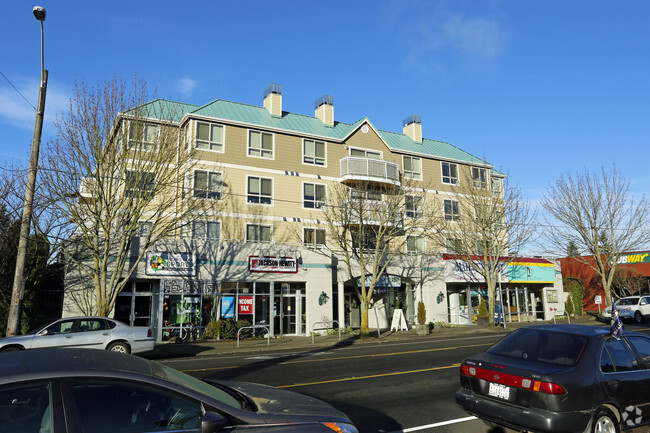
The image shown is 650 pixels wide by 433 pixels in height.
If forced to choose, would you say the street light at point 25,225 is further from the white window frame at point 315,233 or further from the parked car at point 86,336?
the white window frame at point 315,233

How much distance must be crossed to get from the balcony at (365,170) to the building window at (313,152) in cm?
155

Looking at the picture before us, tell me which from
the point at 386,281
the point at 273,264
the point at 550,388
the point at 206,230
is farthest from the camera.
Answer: the point at 386,281

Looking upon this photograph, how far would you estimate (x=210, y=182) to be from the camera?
87.6 ft

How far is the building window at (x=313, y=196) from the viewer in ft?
99.5

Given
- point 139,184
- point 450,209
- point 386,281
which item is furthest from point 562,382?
point 450,209

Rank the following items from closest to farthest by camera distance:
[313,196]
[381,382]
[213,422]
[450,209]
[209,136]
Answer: [213,422] < [381,382] < [209,136] < [313,196] < [450,209]

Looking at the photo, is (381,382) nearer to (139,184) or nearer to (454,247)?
(139,184)

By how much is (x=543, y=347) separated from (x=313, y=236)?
2376 centimetres

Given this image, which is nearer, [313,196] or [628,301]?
[313,196]

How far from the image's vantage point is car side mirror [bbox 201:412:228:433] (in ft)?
10.3

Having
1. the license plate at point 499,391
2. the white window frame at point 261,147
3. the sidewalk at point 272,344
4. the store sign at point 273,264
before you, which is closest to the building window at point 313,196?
the white window frame at point 261,147

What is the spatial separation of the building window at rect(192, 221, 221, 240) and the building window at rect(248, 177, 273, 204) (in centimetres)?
280

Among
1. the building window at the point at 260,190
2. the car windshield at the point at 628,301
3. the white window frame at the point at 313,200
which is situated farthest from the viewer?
the car windshield at the point at 628,301

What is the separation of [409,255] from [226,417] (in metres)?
29.3
